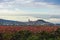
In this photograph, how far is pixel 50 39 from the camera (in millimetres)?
31109

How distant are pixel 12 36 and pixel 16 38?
69.2 inches

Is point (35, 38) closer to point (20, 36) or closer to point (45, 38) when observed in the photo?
point (45, 38)

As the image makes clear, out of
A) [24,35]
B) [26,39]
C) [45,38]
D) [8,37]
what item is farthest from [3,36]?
[45,38]

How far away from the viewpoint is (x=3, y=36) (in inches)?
1540

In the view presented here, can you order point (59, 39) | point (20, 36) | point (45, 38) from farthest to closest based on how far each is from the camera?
point (20, 36) → point (45, 38) → point (59, 39)

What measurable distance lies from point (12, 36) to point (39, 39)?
23.4 feet

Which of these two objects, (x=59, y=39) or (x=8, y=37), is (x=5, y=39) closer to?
(x=8, y=37)

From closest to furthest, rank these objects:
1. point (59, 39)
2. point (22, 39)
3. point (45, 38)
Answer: point (59, 39) < point (45, 38) < point (22, 39)

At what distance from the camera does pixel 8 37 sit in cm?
3875

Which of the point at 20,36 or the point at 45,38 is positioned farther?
the point at 20,36

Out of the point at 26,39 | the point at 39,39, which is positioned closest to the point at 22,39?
the point at 26,39

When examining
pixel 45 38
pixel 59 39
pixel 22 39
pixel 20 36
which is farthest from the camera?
pixel 20 36

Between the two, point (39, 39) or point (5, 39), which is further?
point (5, 39)

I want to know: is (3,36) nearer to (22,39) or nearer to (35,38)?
(22,39)
